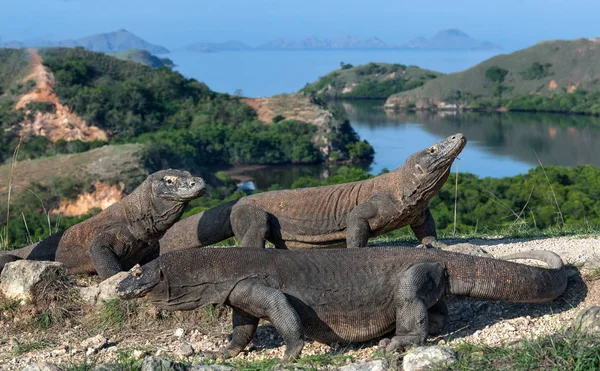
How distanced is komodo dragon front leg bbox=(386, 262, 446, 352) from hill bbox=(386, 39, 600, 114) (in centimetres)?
9783

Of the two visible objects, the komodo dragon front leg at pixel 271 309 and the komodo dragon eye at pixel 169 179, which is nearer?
the komodo dragon front leg at pixel 271 309

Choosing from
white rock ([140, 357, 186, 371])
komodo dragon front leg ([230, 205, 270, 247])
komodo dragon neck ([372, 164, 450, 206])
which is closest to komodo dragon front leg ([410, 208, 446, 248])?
komodo dragon neck ([372, 164, 450, 206])

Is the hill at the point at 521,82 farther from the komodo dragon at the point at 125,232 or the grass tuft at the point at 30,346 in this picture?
the grass tuft at the point at 30,346

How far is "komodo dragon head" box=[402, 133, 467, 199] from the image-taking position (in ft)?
24.2

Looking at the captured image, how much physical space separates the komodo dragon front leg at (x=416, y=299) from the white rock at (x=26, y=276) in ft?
9.47

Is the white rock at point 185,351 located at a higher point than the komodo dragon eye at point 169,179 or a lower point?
lower

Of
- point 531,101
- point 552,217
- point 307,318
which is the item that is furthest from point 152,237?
point 531,101

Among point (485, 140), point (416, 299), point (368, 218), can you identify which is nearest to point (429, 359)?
point (416, 299)

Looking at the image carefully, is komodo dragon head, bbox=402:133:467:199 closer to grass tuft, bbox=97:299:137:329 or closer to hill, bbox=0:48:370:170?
grass tuft, bbox=97:299:137:329

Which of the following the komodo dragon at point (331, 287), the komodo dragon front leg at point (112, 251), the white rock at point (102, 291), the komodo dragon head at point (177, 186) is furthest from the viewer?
the komodo dragon front leg at point (112, 251)

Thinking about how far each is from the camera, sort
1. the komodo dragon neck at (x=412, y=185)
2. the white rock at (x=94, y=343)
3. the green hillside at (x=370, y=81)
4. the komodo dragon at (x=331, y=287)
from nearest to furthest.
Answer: the komodo dragon at (x=331, y=287), the white rock at (x=94, y=343), the komodo dragon neck at (x=412, y=185), the green hillside at (x=370, y=81)

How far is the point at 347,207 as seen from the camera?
782 cm

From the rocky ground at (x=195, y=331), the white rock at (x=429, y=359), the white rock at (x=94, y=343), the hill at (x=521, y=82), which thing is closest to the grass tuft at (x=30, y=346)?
the rocky ground at (x=195, y=331)

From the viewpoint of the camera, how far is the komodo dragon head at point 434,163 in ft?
24.2
